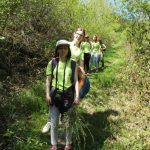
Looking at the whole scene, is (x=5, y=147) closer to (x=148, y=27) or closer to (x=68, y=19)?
(x=148, y=27)

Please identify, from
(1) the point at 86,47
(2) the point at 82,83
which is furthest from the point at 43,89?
(1) the point at 86,47

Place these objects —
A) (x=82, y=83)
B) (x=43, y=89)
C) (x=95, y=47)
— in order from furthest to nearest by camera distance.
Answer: (x=95, y=47), (x=43, y=89), (x=82, y=83)

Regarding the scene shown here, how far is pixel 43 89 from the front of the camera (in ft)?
29.4

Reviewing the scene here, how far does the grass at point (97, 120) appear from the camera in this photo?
20.4ft

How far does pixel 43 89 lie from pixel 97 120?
1.95m

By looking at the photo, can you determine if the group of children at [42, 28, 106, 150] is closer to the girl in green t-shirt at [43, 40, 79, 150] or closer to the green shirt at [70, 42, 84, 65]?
the girl in green t-shirt at [43, 40, 79, 150]

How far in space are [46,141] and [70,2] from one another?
1260 cm

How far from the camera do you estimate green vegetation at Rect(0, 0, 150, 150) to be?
21.1 feet

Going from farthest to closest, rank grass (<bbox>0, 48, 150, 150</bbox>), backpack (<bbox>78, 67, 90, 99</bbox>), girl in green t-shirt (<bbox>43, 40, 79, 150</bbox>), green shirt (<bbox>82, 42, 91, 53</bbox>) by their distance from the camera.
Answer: green shirt (<bbox>82, 42, 91, 53</bbox>), grass (<bbox>0, 48, 150, 150</bbox>), backpack (<bbox>78, 67, 90, 99</bbox>), girl in green t-shirt (<bbox>43, 40, 79, 150</bbox>)

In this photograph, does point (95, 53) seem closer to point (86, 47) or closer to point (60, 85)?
point (86, 47)

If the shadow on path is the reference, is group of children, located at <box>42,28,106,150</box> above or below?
above

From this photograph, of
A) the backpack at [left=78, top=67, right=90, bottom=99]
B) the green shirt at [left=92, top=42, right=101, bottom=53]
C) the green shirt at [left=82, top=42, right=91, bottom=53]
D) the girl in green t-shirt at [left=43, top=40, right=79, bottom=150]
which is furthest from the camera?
the green shirt at [left=92, top=42, right=101, bottom=53]

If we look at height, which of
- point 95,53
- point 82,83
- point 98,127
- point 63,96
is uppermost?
point 95,53

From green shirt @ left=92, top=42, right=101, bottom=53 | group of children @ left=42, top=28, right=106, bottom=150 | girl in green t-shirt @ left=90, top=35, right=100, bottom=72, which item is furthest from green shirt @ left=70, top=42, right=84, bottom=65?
green shirt @ left=92, top=42, right=101, bottom=53
